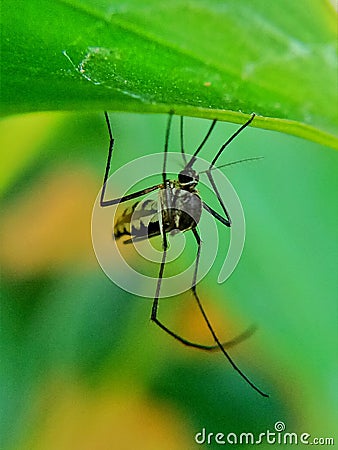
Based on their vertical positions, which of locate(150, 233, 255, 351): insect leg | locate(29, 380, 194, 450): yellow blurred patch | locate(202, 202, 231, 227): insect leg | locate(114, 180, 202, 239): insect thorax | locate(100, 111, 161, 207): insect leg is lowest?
locate(29, 380, 194, 450): yellow blurred patch

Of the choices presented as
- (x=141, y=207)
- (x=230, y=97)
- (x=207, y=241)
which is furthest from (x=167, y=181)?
(x=230, y=97)

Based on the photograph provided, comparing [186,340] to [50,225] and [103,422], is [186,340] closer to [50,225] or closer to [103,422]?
[103,422]

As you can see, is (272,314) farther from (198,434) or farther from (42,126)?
(42,126)

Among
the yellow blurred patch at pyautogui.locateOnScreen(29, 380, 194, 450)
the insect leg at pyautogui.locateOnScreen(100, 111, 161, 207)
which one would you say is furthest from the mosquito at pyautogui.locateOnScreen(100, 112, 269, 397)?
the yellow blurred patch at pyautogui.locateOnScreen(29, 380, 194, 450)

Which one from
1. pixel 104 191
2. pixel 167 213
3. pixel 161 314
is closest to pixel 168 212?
pixel 167 213

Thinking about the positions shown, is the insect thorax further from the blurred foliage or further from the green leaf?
the green leaf
